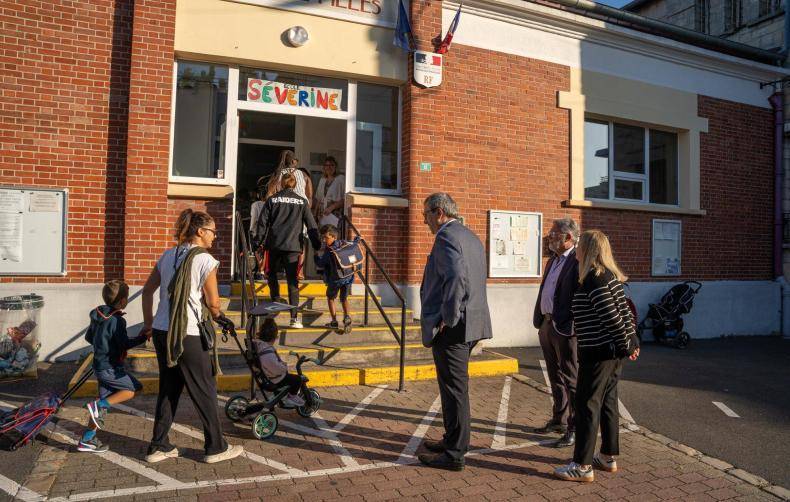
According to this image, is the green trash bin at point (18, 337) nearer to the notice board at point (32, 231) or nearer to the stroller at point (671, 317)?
the notice board at point (32, 231)

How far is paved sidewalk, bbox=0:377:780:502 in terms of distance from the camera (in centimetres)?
→ 373

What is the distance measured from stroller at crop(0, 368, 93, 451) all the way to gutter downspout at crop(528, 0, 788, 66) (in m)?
9.53

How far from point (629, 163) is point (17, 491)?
10.7 metres

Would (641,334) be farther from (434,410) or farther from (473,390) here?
(434,410)

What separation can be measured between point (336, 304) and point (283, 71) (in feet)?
11.8

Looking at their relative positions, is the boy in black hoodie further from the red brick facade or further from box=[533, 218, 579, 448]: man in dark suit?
box=[533, 218, 579, 448]: man in dark suit

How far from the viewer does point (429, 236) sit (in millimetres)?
8836

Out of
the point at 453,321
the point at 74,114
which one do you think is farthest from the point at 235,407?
the point at 74,114

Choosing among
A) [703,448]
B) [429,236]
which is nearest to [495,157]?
[429,236]

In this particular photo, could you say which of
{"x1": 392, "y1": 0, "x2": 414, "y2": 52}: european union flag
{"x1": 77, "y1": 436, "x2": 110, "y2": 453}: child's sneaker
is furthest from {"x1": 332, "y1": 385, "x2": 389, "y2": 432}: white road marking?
{"x1": 392, "y1": 0, "x2": 414, "y2": 52}: european union flag

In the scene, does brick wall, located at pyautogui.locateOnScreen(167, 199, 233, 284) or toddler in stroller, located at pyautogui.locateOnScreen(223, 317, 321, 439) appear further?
brick wall, located at pyautogui.locateOnScreen(167, 199, 233, 284)

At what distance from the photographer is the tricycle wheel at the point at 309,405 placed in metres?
5.14

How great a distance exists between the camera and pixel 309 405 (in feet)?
16.9

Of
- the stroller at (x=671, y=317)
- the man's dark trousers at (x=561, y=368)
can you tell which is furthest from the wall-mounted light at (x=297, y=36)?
the stroller at (x=671, y=317)
